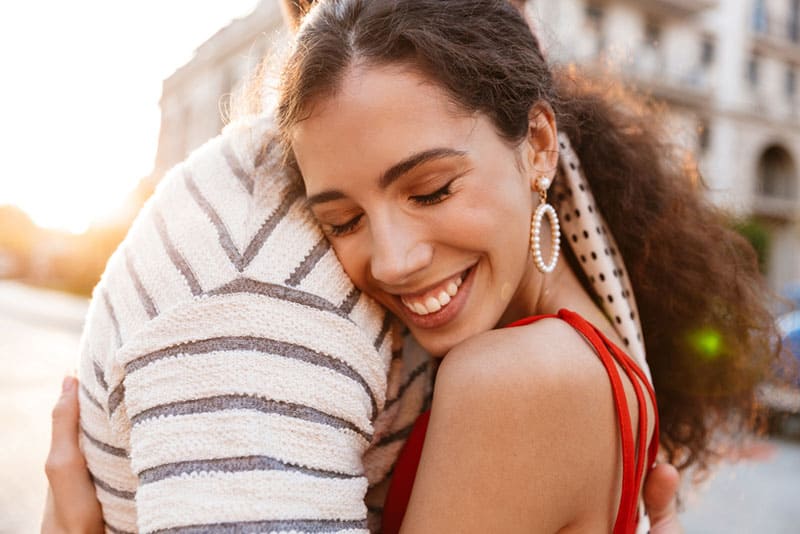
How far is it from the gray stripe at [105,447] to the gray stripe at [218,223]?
1.40 ft

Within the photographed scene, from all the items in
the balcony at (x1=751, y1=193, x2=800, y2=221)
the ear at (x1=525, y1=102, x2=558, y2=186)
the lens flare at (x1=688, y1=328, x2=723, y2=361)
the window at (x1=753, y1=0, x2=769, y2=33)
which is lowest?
the balcony at (x1=751, y1=193, x2=800, y2=221)

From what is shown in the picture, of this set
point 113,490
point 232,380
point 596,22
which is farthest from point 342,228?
point 596,22

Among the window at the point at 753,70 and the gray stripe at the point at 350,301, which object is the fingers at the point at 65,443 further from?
the window at the point at 753,70

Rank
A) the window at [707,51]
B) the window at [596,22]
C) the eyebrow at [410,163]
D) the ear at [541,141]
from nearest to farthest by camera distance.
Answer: the eyebrow at [410,163]
the ear at [541,141]
the window at [596,22]
the window at [707,51]

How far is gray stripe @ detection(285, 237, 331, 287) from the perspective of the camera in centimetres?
124

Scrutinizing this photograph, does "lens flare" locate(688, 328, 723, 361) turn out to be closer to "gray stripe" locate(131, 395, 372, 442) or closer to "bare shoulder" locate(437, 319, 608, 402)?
"bare shoulder" locate(437, 319, 608, 402)

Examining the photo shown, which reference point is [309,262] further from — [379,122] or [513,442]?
[513,442]

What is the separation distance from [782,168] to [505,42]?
3115cm

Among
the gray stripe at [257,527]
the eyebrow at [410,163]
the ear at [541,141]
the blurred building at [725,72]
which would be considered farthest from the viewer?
the blurred building at [725,72]

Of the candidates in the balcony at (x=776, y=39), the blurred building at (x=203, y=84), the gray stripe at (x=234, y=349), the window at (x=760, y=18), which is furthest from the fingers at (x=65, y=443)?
the window at (x=760, y=18)

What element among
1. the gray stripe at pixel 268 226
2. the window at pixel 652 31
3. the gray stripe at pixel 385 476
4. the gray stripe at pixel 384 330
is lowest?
the window at pixel 652 31

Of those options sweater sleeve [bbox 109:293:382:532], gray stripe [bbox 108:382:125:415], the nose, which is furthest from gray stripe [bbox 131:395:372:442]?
the nose

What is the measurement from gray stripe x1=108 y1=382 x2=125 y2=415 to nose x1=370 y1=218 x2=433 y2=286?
0.49 m

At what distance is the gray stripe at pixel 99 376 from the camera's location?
129cm
